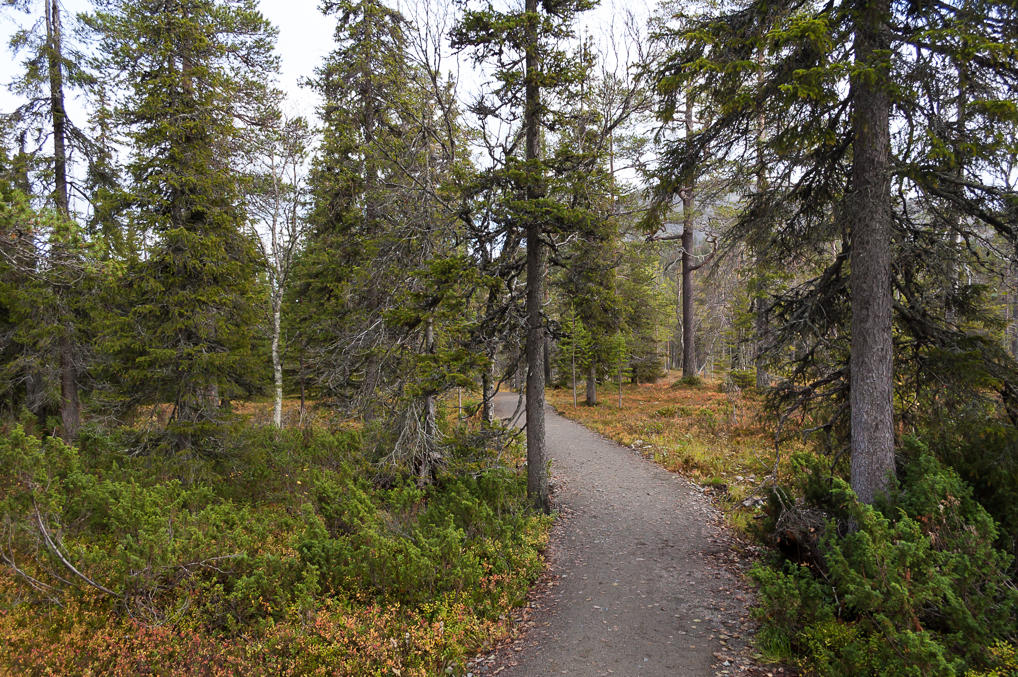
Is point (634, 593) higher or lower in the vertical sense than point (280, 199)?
lower

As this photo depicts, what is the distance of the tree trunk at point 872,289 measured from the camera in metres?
5.93

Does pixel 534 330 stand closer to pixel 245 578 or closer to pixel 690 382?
pixel 245 578

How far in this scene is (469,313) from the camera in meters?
10.4

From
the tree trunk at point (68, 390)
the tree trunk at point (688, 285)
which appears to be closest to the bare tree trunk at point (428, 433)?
the tree trunk at point (68, 390)

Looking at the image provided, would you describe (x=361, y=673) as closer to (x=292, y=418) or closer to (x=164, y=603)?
(x=164, y=603)

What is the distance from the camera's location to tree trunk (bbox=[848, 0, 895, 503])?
593cm

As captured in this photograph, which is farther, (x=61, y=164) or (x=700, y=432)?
(x=700, y=432)

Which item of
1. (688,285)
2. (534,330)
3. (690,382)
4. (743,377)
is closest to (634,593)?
(534,330)

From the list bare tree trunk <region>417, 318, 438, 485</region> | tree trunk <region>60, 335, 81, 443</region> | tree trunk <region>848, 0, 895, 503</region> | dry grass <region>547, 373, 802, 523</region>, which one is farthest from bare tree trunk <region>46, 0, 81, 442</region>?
tree trunk <region>848, 0, 895, 503</region>

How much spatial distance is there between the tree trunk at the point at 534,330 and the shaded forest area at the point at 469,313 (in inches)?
2.7

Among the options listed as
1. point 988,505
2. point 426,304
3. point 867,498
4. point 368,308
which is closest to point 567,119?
point 426,304

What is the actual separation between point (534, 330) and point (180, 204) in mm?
9255

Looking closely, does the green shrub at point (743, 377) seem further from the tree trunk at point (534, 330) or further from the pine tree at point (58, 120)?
the pine tree at point (58, 120)

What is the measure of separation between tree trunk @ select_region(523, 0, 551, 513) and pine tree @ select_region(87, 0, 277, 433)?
751 centimetres
